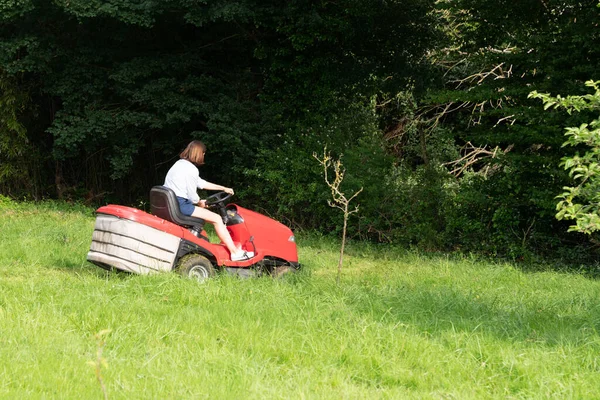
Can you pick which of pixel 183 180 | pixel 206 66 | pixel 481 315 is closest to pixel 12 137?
pixel 206 66

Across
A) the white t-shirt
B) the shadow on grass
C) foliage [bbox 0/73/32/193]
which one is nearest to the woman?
the white t-shirt

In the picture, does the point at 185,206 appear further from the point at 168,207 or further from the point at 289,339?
the point at 289,339

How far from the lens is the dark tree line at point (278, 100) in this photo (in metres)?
13.0

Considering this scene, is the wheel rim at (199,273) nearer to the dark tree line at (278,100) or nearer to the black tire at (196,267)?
the black tire at (196,267)

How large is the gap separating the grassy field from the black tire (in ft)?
1.24

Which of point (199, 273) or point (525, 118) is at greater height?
point (525, 118)

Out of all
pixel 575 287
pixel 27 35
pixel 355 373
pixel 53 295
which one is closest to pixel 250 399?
pixel 355 373

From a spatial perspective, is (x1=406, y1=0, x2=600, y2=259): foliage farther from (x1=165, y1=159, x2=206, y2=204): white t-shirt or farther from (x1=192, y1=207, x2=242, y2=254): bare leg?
(x1=165, y1=159, x2=206, y2=204): white t-shirt

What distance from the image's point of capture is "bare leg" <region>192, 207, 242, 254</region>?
7973 mm

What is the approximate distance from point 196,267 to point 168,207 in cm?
66

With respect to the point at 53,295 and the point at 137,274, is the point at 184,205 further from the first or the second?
the point at 53,295

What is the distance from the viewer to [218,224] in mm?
8070

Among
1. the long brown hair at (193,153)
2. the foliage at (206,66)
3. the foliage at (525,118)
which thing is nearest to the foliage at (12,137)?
the foliage at (206,66)

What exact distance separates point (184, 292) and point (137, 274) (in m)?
0.93
